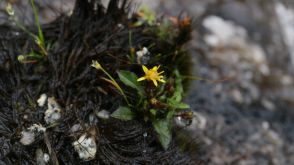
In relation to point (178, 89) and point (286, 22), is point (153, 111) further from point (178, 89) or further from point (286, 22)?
point (286, 22)

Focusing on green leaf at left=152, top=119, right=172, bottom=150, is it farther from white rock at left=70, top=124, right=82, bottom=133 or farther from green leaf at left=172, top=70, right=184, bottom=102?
white rock at left=70, top=124, right=82, bottom=133

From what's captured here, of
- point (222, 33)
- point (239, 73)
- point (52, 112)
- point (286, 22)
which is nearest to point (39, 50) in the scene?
point (52, 112)

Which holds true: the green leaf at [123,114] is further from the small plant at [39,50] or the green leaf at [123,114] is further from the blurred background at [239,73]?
the blurred background at [239,73]

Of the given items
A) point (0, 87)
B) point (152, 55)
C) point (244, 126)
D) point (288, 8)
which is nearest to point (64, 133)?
point (0, 87)

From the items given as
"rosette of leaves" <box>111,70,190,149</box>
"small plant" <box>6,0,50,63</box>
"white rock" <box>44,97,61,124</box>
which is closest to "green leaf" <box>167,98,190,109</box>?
"rosette of leaves" <box>111,70,190,149</box>

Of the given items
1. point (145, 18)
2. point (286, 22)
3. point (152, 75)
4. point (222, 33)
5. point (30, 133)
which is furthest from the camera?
point (286, 22)

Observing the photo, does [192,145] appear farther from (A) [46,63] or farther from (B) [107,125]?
(A) [46,63]

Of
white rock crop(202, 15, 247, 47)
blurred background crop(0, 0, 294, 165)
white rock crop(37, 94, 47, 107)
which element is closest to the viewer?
white rock crop(37, 94, 47, 107)

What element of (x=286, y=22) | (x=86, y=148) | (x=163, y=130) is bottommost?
(x=86, y=148)
